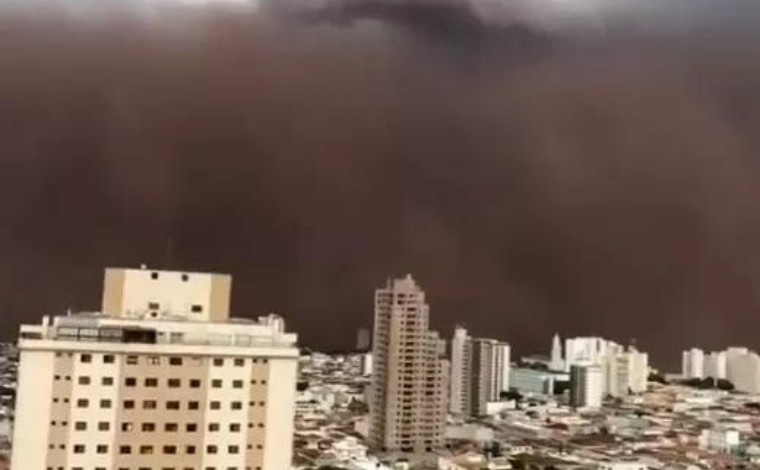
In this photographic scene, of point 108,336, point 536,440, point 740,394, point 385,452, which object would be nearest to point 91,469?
point 108,336

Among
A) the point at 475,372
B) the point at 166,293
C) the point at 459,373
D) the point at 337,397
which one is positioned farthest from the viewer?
the point at 475,372

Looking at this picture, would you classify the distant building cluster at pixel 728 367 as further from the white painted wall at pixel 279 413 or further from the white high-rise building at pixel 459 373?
the white painted wall at pixel 279 413

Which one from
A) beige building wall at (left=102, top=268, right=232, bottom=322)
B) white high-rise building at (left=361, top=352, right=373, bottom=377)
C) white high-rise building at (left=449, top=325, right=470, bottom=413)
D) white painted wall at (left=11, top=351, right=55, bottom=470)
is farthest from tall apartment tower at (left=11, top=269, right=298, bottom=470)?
white high-rise building at (left=449, top=325, right=470, bottom=413)

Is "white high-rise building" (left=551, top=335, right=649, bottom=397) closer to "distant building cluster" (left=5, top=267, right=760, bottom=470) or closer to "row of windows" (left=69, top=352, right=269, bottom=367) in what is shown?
"distant building cluster" (left=5, top=267, right=760, bottom=470)

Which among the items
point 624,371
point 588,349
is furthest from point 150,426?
point 624,371

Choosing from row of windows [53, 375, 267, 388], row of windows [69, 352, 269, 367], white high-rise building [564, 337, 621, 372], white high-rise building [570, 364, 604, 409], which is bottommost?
white high-rise building [570, 364, 604, 409]

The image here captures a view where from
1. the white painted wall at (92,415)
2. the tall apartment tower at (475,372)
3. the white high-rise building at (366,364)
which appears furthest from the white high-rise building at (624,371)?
the white painted wall at (92,415)

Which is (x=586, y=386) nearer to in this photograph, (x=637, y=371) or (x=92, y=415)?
(x=637, y=371)
